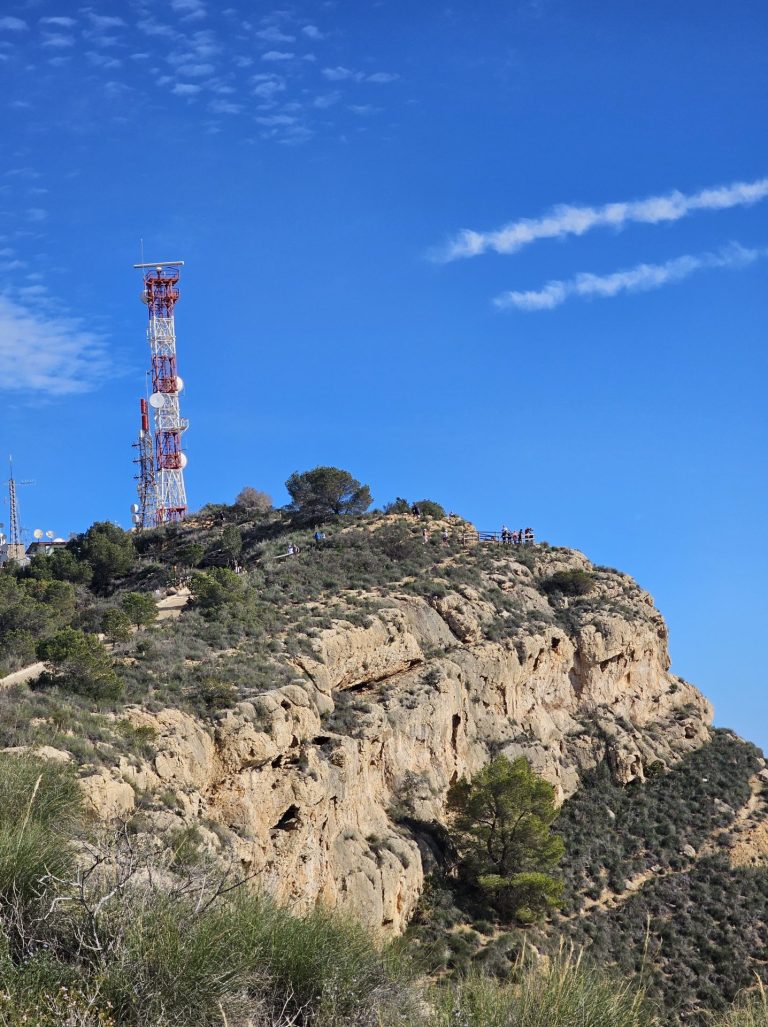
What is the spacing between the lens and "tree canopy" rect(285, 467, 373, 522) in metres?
55.5

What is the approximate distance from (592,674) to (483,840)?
50.7 ft

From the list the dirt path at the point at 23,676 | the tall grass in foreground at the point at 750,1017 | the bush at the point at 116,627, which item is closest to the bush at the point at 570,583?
the bush at the point at 116,627

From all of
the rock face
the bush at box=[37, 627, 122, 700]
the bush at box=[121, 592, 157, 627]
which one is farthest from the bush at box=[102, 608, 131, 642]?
the rock face

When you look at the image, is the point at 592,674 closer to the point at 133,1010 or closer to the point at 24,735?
the point at 24,735

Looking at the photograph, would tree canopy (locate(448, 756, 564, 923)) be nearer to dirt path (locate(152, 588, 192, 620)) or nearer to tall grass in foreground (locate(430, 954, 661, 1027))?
dirt path (locate(152, 588, 192, 620))

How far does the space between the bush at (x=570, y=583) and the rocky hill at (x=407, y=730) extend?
104 mm

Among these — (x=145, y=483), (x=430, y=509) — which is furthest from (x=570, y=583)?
(x=145, y=483)

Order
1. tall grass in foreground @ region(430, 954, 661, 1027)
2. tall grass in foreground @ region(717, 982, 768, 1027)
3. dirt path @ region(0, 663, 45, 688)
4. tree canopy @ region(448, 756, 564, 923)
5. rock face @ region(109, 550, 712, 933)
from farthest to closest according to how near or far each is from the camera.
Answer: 1. tree canopy @ region(448, 756, 564, 923)
2. dirt path @ region(0, 663, 45, 688)
3. rock face @ region(109, 550, 712, 933)
4. tall grass in foreground @ region(717, 982, 768, 1027)
5. tall grass in foreground @ region(430, 954, 661, 1027)

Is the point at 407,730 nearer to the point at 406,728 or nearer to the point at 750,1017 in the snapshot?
the point at 406,728

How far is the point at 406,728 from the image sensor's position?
116 feet

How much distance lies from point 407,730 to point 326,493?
2241 cm

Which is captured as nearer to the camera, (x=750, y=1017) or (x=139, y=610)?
(x=750, y=1017)

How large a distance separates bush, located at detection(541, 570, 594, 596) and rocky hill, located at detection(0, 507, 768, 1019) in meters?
0.10

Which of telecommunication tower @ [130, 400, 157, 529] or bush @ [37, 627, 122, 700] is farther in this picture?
telecommunication tower @ [130, 400, 157, 529]
